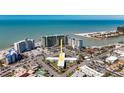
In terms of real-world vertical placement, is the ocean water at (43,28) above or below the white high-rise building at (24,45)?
above

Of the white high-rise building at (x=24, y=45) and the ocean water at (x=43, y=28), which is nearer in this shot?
the ocean water at (x=43, y=28)

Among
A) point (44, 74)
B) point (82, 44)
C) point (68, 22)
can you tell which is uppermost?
point (68, 22)

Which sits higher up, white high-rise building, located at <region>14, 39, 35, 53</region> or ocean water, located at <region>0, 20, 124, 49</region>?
ocean water, located at <region>0, 20, 124, 49</region>

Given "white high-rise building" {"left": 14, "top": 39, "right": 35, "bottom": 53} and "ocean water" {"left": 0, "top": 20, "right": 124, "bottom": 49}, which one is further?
"white high-rise building" {"left": 14, "top": 39, "right": 35, "bottom": 53}

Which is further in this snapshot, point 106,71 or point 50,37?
point 50,37

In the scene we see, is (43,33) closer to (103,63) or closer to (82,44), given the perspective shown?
(82,44)

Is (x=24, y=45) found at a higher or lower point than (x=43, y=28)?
lower
